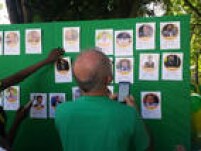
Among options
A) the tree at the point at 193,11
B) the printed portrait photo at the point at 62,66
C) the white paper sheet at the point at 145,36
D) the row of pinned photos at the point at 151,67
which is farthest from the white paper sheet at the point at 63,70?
the tree at the point at 193,11

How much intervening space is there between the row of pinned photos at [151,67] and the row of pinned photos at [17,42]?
2.54 feet

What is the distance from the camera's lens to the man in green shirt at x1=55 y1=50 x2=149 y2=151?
2984 mm

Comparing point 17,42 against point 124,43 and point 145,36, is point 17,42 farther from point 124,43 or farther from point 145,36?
point 145,36

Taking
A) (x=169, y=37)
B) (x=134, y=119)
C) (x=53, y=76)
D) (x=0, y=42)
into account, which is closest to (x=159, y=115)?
(x=169, y=37)

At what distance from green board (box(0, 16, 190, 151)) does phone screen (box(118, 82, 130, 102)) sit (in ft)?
0.37

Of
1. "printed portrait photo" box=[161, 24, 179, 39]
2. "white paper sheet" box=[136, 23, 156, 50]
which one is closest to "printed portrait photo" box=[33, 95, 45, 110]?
"white paper sheet" box=[136, 23, 156, 50]

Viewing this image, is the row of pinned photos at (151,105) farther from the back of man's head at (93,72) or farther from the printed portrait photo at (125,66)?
the back of man's head at (93,72)

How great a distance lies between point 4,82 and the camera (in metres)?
4.18

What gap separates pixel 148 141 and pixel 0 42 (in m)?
2.16

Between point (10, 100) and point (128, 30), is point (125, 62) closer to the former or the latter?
point (128, 30)

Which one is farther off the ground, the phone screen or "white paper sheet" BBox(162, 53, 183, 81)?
"white paper sheet" BBox(162, 53, 183, 81)

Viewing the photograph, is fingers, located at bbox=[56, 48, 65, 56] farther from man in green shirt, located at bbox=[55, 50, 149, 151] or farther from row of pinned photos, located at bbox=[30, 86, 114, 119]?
man in green shirt, located at bbox=[55, 50, 149, 151]

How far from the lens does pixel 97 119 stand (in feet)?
9.85

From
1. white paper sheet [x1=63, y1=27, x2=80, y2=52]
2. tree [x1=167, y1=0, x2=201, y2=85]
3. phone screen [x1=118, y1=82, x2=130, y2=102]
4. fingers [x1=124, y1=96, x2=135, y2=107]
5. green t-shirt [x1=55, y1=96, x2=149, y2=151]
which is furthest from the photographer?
tree [x1=167, y1=0, x2=201, y2=85]
